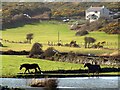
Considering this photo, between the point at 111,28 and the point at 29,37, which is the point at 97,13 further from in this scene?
the point at 29,37

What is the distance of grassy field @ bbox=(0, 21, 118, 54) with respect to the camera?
1547 centimetres

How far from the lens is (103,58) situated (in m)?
14.7

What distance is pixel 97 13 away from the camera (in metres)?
16.1

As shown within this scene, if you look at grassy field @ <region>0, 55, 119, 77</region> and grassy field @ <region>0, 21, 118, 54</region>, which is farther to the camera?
grassy field @ <region>0, 21, 118, 54</region>

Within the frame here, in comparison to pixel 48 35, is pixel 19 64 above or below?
below

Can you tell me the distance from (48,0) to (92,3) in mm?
1789

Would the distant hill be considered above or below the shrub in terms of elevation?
above

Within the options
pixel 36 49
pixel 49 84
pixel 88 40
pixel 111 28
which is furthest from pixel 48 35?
pixel 49 84

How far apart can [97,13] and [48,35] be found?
1944 millimetres

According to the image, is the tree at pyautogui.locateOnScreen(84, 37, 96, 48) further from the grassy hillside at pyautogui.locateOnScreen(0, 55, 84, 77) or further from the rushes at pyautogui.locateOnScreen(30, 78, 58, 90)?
the rushes at pyautogui.locateOnScreen(30, 78, 58, 90)

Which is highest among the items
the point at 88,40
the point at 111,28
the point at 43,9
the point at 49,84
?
the point at 43,9

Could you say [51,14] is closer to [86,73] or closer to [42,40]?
[42,40]

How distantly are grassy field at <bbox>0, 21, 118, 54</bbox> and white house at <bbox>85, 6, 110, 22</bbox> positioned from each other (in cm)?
58

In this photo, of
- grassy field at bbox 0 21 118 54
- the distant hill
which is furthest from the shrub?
the distant hill
